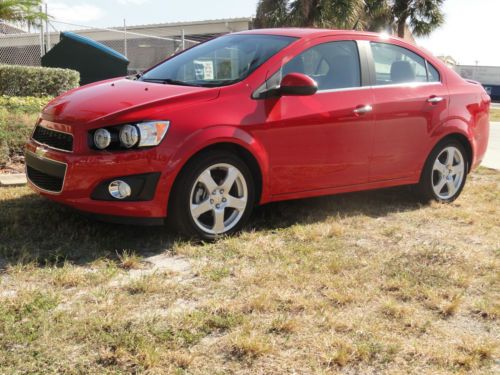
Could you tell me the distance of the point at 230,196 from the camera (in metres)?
4.45

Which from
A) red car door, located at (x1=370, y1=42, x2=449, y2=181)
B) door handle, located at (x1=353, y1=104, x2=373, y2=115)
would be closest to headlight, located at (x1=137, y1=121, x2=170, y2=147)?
door handle, located at (x1=353, y1=104, x2=373, y2=115)

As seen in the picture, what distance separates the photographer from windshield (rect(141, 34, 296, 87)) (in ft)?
15.4

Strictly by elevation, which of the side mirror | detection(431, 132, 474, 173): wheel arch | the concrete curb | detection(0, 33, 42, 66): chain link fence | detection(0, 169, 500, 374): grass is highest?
detection(0, 33, 42, 66): chain link fence

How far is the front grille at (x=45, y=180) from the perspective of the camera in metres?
4.14

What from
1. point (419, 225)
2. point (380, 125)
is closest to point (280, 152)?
point (380, 125)

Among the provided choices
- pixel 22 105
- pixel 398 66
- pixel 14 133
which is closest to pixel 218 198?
pixel 398 66

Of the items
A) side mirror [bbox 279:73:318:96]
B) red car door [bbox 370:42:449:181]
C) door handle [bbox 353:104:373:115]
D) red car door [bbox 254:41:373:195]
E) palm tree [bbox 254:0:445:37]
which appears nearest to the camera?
side mirror [bbox 279:73:318:96]

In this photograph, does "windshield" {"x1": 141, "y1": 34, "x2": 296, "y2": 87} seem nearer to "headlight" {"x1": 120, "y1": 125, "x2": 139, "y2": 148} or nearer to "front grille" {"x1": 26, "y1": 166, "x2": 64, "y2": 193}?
"headlight" {"x1": 120, "y1": 125, "x2": 139, "y2": 148}

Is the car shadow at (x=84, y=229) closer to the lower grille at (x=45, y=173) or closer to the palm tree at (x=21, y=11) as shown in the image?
the lower grille at (x=45, y=173)

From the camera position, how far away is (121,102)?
4219 millimetres

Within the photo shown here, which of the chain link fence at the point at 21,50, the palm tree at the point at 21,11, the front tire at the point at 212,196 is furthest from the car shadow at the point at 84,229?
the chain link fence at the point at 21,50

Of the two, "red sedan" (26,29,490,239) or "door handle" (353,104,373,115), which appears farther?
"door handle" (353,104,373,115)

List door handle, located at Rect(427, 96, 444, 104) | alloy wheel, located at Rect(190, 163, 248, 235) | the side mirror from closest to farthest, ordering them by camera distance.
Result: alloy wheel, located at Rect(190, 163, 248, 235)
the side mirror
door handle, located at Rect(427, 96, 444, 104)

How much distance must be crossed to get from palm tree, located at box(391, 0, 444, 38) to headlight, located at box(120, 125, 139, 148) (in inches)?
1199
